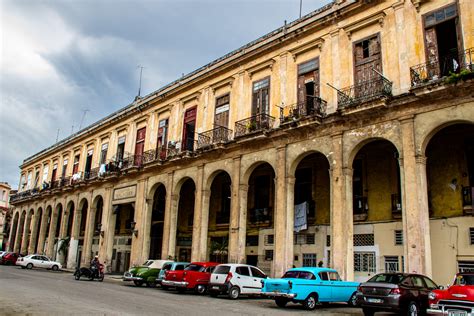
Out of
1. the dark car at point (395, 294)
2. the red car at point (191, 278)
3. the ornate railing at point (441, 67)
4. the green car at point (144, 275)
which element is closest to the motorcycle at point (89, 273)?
the green car at point (144, 275)

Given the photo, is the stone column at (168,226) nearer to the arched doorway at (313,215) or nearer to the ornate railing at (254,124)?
the ornate railing at (254,124)

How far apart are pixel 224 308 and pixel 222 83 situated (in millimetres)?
14692

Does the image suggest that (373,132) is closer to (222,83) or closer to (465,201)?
(465,201)

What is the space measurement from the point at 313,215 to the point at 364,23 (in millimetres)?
9169

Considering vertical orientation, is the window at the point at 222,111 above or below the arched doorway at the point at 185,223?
above

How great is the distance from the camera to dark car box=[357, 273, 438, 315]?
11039mm

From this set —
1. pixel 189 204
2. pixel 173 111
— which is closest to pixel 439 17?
pixel 173 111

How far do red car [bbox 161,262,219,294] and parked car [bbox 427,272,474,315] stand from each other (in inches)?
390

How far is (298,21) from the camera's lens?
67.3 ft

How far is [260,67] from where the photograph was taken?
22.2 m

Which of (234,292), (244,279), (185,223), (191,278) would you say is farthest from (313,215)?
(185,223)

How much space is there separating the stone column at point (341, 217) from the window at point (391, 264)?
251 cm

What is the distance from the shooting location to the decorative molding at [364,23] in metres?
17.4

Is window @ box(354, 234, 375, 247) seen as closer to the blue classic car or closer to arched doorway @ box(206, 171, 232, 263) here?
the blue classic car
